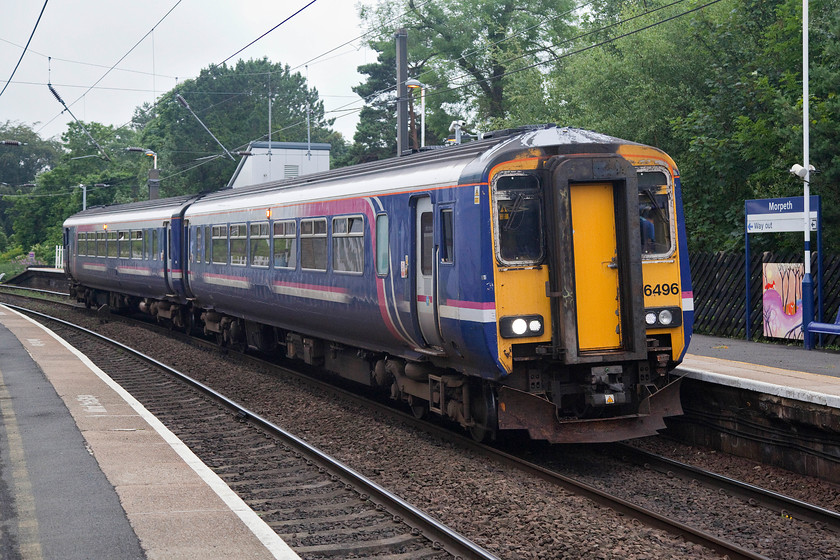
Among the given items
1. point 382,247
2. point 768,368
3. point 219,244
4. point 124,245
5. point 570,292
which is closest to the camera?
point 570,292

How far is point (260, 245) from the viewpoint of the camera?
16.0 metres

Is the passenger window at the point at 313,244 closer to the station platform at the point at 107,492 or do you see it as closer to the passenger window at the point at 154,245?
the station platform at the point at 107,492

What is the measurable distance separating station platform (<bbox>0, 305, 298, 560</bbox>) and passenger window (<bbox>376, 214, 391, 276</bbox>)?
311 cm

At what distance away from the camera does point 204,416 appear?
12445 millimetres

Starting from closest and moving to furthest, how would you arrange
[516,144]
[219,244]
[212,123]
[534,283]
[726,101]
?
[534,283] < [516,144] < [219,244] < [726,101] < [212,123]

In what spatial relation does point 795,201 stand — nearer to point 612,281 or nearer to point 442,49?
point 612,281

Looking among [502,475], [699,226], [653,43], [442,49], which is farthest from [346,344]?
[442,49]

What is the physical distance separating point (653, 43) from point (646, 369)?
15.1 meters

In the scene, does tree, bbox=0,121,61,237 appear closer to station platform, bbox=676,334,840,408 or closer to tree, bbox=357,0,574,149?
tree, bbox=357,0,574,149

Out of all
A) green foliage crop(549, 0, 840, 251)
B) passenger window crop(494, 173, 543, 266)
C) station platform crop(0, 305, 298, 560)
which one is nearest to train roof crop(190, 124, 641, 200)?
passenger window crop(494, 173, 543, 266)

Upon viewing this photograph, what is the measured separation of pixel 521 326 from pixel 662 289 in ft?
5.43

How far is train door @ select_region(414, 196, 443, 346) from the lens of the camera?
988 centimetres

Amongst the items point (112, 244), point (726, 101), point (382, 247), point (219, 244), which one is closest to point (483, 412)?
point (382, 247)

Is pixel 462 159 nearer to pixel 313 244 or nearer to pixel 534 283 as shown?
pixel 534 283
